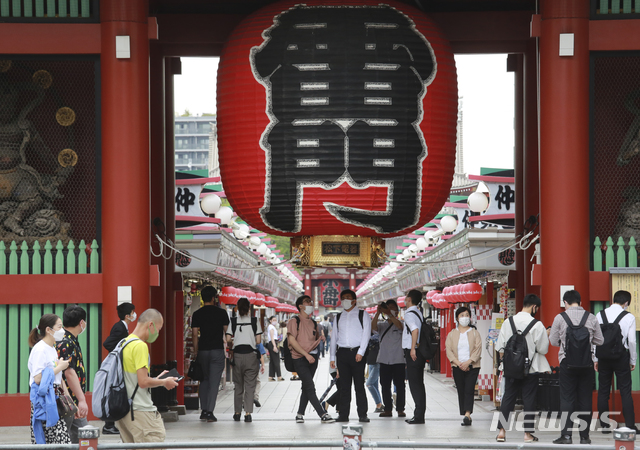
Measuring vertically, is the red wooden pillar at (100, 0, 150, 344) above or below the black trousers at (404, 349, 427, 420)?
above

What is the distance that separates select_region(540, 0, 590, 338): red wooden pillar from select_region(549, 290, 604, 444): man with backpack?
120cm

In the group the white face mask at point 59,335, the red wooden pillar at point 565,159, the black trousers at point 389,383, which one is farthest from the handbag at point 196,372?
the white face mask at point 59,335

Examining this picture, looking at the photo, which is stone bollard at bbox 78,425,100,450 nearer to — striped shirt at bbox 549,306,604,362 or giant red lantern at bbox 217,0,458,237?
giant red lantern at bbox 217,0,458,237

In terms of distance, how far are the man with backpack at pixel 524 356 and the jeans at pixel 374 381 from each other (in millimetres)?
4433

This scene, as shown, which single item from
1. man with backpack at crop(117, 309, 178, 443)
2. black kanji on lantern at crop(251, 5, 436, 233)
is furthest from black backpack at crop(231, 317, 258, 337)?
man with backpack at crop(117, 309, 178, 443)

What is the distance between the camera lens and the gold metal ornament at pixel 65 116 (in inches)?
576

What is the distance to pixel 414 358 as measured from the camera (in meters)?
13.2

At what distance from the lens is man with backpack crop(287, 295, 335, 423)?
43.0ft

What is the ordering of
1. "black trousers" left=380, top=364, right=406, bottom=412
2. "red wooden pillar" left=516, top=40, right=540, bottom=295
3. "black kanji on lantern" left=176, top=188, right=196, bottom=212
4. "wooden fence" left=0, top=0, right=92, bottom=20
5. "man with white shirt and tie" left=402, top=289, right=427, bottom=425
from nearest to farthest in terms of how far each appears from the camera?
"wooden fence" left=0, top=0, right=92, bottom=20
"man with white shirt and tie" left=402, top=289, right=427, bottom=425
"black trousers" left=380, top=364, right=406, bottom=412
"red wooden pillar" left=516, top=40, right=540, bottom=295
"black kanji on lantern" left=176, top=188, right=196, bottom=212

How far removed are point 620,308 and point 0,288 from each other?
7689mm

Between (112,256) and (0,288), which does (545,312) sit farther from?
(0,288)

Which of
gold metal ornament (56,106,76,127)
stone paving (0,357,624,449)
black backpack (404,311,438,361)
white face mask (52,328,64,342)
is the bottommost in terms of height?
stone paving (0,357,624,449)

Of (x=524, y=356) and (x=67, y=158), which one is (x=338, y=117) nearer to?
(x=524, y=356)

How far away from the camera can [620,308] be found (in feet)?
37.0
